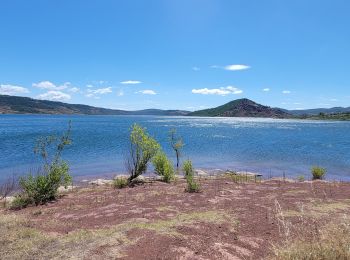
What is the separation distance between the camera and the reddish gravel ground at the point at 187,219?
38.9ft

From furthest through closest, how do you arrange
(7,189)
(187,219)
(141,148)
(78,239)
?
(141,148)
(7,189)
(187,219)
(78,239)

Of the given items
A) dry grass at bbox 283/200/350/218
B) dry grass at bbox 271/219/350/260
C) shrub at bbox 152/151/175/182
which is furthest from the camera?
shrub at bbox 152/151/175/182

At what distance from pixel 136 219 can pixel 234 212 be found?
4795mm

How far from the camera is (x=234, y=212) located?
1722 centimetres

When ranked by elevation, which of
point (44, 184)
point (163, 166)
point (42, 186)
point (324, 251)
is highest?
point (324, 251)

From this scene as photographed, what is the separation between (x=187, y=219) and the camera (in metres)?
15.7

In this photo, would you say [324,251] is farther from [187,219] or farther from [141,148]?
[141,148]

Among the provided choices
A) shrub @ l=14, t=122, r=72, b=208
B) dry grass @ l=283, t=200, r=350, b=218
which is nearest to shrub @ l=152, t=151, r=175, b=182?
shrub @ l=14, t=122, r=72, b=208

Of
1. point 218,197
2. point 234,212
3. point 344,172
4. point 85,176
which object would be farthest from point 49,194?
point 344,172

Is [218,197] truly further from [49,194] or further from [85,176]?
[85,176]

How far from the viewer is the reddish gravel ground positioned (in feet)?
38.9

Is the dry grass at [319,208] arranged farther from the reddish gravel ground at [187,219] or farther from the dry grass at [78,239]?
the dry grass at [78,239]

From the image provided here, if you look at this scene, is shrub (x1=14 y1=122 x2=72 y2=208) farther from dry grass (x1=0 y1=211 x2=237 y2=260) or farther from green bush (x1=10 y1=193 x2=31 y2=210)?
dry grass (x1=0 y1=211 x2=237 y2=260)

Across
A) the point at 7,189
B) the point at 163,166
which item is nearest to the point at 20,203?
the point at 7,189
